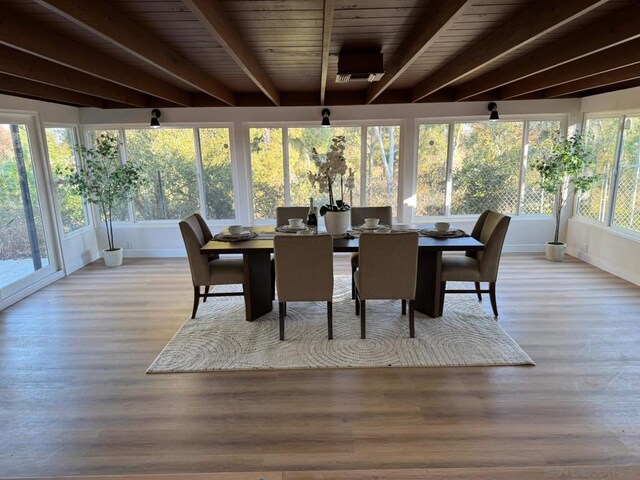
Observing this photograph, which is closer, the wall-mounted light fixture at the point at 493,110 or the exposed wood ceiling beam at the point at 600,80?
the exposed wood ceiling beam at the point at 600,80

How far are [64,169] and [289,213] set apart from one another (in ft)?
10.7

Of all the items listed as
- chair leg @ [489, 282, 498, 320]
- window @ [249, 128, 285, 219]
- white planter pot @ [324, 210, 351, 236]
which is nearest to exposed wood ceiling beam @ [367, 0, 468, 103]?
white planter pot @ [324, 210, 351, 236]

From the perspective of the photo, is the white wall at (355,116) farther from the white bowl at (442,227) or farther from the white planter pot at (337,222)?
the white planter pot at (337,222)

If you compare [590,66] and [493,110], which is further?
[493,110]

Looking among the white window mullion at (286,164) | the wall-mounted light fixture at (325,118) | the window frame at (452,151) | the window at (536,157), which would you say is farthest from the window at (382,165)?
the window at (536,157)

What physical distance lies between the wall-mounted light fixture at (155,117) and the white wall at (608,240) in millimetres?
5873

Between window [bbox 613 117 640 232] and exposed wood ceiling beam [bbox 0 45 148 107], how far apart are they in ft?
19.7

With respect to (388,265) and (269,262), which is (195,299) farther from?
(388,265)

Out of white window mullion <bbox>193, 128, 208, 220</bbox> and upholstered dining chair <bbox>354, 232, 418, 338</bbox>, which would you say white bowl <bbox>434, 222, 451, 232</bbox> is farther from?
white window mullion <bbox>193, 128, 208, 220</bbox>

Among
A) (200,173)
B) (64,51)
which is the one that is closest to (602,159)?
(200,173)

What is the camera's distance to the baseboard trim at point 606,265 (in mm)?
4699

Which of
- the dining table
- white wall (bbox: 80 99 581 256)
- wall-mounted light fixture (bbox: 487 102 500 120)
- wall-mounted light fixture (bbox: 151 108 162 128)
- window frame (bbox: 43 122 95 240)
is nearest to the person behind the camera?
the dining table

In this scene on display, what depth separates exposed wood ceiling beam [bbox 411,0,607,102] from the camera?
79.2 inches

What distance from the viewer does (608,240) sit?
5113 millimetres
